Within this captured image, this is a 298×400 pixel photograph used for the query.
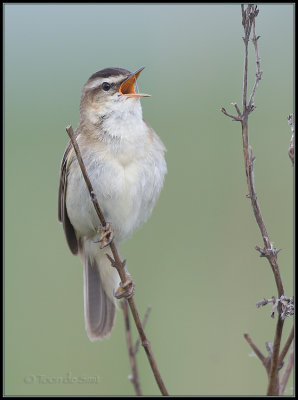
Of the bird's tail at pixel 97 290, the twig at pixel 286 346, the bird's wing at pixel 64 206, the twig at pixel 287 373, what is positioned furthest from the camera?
the bird's tail at pixel 97 290

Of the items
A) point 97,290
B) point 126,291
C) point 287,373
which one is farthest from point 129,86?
point 287,373

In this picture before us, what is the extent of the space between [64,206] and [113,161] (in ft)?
1.67

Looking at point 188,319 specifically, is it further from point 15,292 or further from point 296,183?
point 296,183

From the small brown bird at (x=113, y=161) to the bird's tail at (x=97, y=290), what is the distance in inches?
10.9

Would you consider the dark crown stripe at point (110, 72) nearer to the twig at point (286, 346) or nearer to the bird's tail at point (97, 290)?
the bird's tail at point (97, 290)

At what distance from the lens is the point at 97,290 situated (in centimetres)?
355

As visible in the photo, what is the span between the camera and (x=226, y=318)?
3691 mm

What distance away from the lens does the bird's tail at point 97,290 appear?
3.35 meters

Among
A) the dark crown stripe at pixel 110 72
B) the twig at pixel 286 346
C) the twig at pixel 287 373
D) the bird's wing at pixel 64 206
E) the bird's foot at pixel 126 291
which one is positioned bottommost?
the twig at pixel 287 373

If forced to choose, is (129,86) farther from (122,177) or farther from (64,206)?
(64,206)

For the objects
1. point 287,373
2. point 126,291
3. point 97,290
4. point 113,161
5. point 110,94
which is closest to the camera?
point 287,373

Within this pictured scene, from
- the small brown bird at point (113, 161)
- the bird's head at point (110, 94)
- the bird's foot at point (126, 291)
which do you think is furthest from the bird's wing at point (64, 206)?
the bird's foot at point (126, 291)

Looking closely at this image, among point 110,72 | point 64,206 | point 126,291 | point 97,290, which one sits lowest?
point 126,291

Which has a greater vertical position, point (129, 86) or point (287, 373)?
point (129, 86)
